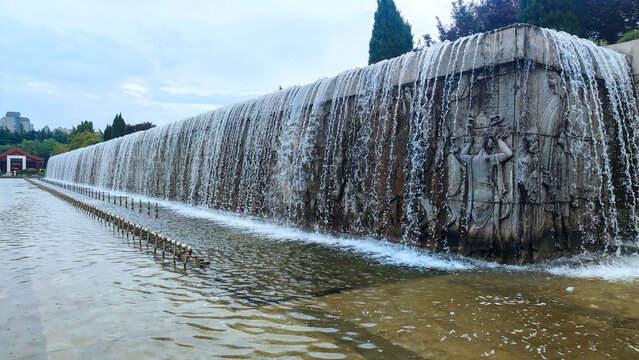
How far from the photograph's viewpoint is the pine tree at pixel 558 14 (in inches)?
744

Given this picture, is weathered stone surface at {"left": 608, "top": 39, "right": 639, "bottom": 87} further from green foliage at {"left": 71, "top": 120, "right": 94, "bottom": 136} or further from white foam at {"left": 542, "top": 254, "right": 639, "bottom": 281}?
green foliage at {"left": 71, "top": 120, "right": 94, "bottom": 136}

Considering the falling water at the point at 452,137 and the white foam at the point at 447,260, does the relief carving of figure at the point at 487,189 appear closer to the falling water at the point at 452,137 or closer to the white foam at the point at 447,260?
the falling water at the point at 452,137

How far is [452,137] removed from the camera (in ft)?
A: 26.8

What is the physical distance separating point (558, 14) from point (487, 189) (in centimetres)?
1580

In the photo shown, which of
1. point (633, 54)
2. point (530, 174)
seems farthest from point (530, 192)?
point (633, 54)

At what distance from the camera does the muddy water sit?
12.3ft

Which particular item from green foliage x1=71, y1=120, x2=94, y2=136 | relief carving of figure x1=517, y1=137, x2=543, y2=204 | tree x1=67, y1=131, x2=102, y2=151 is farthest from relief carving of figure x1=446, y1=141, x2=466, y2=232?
green foliage x1=71, y1=120, x2=94, y2=136

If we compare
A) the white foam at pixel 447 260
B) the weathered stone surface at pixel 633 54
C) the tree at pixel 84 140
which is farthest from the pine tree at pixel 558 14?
the tree at pixel 84 140

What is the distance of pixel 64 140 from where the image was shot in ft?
411

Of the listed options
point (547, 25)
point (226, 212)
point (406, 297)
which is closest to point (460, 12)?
point (547, 25)

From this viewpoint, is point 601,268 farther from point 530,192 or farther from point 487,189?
point 487,189

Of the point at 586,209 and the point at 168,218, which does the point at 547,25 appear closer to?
the point at 586,209

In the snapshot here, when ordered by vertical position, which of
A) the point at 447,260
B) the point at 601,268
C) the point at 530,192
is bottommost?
the point at 447,260

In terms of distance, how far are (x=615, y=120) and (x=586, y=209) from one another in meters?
2.13
